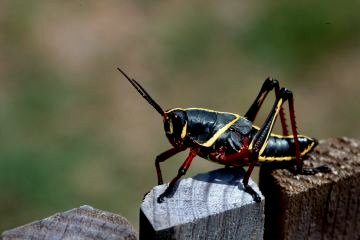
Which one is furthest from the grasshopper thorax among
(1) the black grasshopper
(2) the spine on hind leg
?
(2) the spine on hind leg

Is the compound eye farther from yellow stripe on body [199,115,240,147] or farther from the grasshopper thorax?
yellow stripe on body [199,115,240,147]

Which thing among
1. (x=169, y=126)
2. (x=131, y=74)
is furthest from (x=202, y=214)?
(x=131, y=74)

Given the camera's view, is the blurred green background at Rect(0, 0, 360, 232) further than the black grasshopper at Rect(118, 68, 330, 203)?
Yes

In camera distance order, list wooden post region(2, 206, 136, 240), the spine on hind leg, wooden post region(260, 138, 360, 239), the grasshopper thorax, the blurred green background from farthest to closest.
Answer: the blurred green background
the grasshopper thorax
the spine on hind leg
wooden post region(260, 138, 360, 239)
wooden post region(2, 206, 136, 240)

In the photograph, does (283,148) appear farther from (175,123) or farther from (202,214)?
(202,214)

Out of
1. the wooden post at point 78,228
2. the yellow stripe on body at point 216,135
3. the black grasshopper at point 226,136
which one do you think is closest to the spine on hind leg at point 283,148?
the black grasshopper at point 226,136

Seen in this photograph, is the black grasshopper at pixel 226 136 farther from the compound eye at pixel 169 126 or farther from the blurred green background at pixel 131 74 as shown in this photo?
the blurred green background at pixel 131 74

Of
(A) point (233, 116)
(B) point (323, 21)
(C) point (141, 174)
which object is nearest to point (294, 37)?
(B) point (323, 21)
